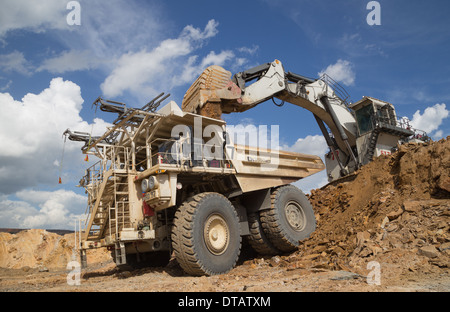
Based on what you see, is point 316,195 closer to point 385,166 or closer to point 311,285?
point 385,166

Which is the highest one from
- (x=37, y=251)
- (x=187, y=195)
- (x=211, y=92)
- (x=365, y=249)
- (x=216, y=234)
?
(x=211, y=92)

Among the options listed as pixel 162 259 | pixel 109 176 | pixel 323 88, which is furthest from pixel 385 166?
pixel 109 176

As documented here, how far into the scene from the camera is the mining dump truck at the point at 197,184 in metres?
7.24

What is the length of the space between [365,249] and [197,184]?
407 centimetres

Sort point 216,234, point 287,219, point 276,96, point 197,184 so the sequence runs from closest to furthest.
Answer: point 216,234 → point 197,184 → point 287,219 → point 276,96

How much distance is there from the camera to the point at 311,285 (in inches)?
206

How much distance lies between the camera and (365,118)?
14.1 meters

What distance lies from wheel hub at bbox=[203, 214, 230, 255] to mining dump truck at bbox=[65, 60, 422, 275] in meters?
0.02

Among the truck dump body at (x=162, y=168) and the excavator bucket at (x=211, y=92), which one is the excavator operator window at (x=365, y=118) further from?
the excavator bucket at (x=211, y=92)

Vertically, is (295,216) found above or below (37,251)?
above

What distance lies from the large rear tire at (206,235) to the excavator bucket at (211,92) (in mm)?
2415

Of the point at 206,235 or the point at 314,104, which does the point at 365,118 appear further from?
the point at 206,235

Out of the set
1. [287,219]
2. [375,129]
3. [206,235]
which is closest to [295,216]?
[287,219]
